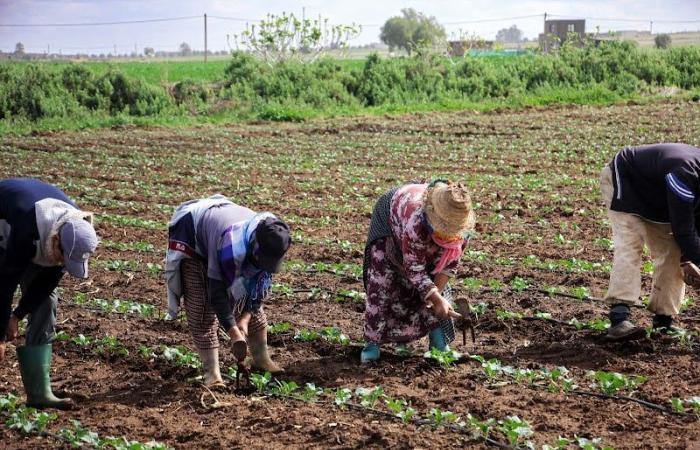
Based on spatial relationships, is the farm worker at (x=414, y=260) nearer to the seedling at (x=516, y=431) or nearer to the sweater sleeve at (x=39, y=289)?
the seedling at (x=516, y=431)

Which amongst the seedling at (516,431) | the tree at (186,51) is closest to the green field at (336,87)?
the seedling at (516,431)

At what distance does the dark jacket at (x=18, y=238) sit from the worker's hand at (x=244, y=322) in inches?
40.3

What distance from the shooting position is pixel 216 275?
5184mm

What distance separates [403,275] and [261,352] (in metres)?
1.02

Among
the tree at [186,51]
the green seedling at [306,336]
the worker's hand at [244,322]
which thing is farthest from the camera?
the tree at [186,51]

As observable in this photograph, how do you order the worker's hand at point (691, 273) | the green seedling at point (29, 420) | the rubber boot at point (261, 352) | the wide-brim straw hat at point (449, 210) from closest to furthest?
the green seedling at point (29, 420), the wide-brim straw hat at point (449, 210), the rubber boot at point (261, 352), the worker's hand at point (691, 273)

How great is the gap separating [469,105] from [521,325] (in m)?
19.3

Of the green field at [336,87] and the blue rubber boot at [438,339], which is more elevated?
the green field at [336,87]

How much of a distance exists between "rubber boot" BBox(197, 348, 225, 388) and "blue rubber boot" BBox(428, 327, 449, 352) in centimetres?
142

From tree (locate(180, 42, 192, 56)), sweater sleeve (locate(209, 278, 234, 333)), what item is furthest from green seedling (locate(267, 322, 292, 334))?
tree (locate(180, 42, 192, 56))

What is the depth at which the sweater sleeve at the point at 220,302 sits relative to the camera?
204 inches

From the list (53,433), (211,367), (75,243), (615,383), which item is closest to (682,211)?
(615,383)

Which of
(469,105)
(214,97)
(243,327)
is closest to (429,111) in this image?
(469,105)

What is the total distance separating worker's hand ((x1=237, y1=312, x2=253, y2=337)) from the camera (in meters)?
5.40
